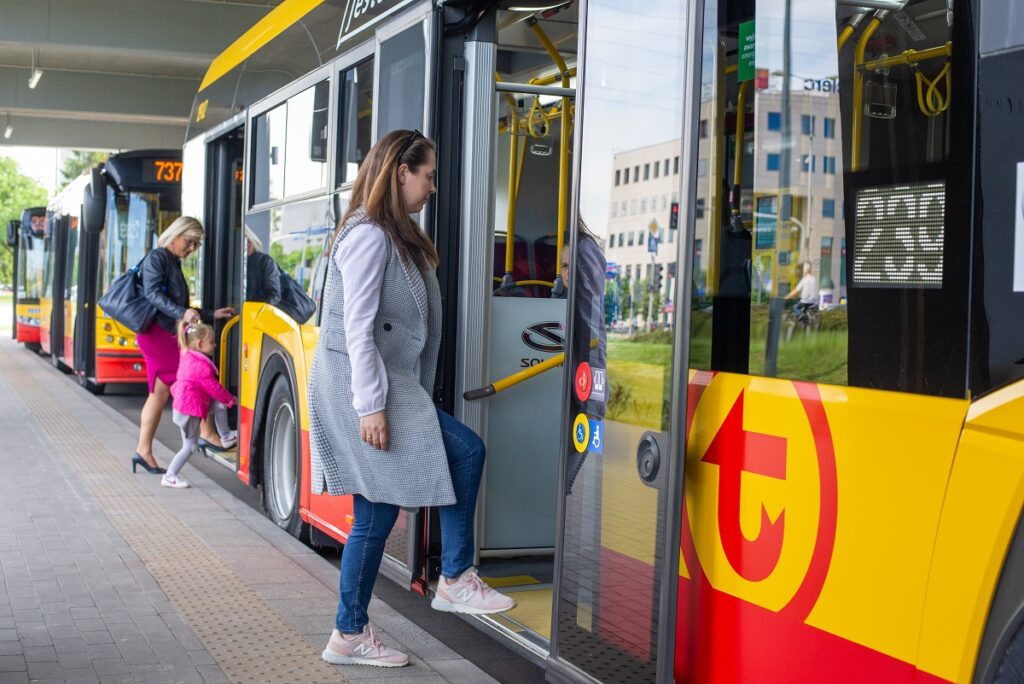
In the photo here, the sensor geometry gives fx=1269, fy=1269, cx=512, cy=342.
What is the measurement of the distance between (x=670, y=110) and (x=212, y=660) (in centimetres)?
264

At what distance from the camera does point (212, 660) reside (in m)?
4.62

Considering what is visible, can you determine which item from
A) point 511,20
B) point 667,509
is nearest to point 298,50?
point 511,20

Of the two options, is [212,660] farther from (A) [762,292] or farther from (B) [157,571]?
(A) [762,292]

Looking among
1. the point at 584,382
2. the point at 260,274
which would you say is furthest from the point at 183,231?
the point at 584,382

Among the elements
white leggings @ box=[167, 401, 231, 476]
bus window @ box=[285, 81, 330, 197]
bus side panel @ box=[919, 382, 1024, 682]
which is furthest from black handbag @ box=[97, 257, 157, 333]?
bus side panel @ box=[919, 382, 1024, 682]

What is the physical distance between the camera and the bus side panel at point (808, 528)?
2.54 meters

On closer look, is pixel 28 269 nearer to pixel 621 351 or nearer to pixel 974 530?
pixel 621 351

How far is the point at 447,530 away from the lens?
452 centimetres

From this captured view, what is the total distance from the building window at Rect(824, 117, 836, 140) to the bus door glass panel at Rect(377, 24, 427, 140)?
8.53ft

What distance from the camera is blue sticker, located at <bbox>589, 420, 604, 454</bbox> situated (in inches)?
147

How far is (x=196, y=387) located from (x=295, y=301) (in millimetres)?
2179

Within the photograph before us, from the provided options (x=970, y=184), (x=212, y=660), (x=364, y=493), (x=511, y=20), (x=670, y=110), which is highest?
(x=511, y=20)

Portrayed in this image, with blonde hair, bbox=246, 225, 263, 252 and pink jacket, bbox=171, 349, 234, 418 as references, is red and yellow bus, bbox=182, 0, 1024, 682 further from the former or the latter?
pink jacket, bbox=171, 349, 234, 418

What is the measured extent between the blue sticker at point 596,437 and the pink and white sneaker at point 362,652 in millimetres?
1286
